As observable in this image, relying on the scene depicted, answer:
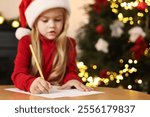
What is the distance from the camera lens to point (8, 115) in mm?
966

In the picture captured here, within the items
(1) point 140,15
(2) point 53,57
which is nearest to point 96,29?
(1) point 140,15

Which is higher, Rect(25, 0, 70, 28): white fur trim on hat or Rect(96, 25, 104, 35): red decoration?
Rect(25, 0, 70, 28): white fur trim on hat

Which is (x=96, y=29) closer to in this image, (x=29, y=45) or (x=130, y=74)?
(x=130, y=74)

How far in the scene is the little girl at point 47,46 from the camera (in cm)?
119

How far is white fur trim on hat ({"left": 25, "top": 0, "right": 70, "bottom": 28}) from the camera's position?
3.92ft

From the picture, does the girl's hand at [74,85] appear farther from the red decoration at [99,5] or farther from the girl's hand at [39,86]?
the red decoration at [99,5]

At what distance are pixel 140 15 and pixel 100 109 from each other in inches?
53.8

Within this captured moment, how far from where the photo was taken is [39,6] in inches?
47.8

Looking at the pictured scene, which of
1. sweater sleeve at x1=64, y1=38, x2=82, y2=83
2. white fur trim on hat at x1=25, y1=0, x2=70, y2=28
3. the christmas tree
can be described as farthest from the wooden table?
the christmas tree

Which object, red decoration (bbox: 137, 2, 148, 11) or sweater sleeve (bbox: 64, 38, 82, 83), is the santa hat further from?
red decoration (bbox: 137, 2, 148, 11)

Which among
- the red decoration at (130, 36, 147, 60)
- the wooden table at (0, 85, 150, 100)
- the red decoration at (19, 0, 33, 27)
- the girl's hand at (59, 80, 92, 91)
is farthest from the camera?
the red decoration at (130, 36, 147, 60)

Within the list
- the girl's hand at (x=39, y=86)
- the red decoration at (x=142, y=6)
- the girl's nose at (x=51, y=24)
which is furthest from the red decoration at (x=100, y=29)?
the girl's hand at (x=39, y=86)

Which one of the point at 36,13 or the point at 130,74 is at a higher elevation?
the point at 36,13

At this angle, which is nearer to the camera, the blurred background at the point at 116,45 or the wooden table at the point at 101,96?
the wooden table at the point at 101,96
